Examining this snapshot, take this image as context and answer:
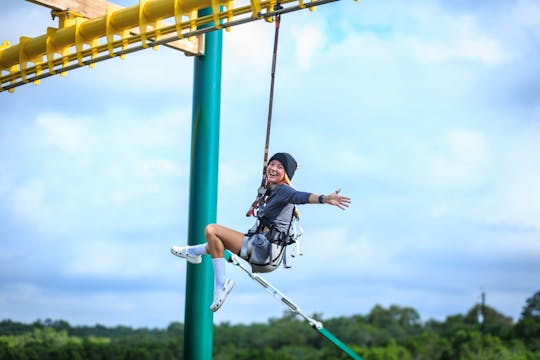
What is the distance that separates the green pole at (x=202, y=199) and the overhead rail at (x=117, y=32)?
1677mm

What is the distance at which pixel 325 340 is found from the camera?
3038cm

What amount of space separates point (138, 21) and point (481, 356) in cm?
2128

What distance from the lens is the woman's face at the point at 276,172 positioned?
6.40 metres

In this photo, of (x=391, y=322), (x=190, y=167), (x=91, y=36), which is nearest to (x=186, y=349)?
(x=190, y=167)

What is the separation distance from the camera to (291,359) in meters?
28.5

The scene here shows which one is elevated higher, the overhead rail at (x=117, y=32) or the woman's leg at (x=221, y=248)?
the overhead rail at (x=117, y=32)

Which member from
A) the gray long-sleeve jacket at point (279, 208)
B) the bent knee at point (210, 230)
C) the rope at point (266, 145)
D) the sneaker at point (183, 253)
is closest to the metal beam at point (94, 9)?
the rope at point (266, 145)

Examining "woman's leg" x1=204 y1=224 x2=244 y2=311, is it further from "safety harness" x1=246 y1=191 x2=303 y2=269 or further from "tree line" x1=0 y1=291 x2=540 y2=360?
"tree line" x1=0 y1=291 x2=540 y2=360

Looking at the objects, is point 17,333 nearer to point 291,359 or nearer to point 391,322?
point 291,359

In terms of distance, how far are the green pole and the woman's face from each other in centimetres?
386

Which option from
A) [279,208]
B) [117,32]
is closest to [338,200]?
[279,208]

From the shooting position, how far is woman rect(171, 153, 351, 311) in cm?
635

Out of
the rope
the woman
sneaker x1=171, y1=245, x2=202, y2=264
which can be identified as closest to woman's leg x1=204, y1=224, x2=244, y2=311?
the woman

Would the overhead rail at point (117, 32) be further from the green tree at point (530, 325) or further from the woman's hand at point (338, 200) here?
the green tree at point (530, 325)
